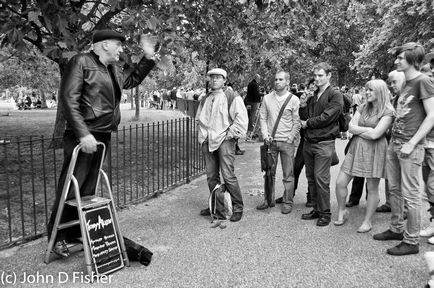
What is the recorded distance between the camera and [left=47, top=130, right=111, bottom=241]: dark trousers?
4039 millimetres

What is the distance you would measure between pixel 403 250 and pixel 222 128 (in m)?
2.54

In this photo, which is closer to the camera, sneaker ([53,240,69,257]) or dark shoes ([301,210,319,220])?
sneaker ([53,240,69,257])

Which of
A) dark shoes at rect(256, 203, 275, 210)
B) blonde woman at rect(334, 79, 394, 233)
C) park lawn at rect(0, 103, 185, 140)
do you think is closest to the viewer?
blonde woman at rect(334, 79, 394, 233)

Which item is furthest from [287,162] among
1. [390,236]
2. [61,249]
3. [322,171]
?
[61,249]

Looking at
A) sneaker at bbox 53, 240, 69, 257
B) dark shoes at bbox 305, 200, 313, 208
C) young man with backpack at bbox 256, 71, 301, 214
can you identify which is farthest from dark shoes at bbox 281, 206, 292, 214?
sneaker at bbox 53, 240, 69, 257

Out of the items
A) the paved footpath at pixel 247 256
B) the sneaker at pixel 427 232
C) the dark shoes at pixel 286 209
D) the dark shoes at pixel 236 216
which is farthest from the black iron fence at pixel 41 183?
the sneaker at pixel 427 232

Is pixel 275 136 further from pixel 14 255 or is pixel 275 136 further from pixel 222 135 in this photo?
pixel 14 255

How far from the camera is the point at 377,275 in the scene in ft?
12.8

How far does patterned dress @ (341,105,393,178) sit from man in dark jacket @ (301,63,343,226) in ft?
1.03

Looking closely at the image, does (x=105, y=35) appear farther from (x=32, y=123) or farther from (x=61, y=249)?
(x=32, y=123)

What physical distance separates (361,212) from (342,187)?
96cm

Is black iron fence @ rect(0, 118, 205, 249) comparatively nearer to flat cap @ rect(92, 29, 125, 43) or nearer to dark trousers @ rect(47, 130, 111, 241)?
dark trousers @ rect(47, 130, 111, 241)

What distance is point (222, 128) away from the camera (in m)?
5.48

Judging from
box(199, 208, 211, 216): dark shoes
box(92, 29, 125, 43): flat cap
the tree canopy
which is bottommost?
box(199, 208, 211, 216): dark shoes
